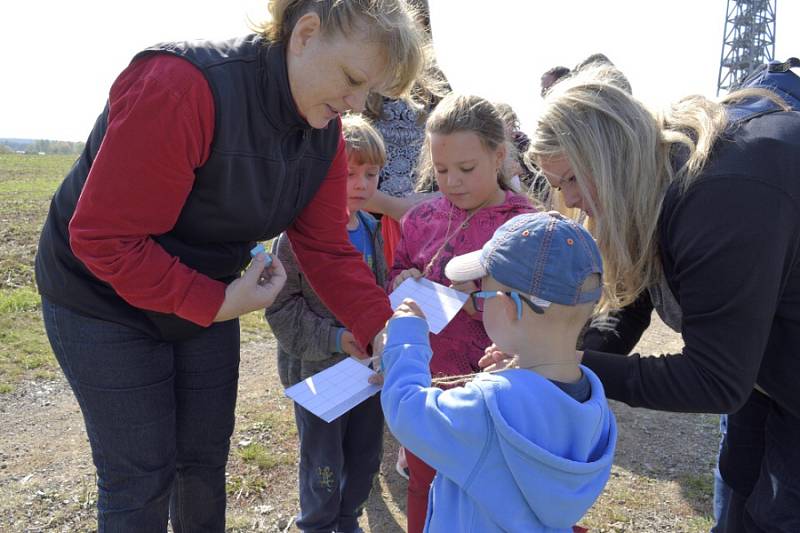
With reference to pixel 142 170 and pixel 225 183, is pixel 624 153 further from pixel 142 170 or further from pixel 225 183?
pixel 142 170

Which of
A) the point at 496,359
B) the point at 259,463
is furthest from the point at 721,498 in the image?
the point at 259,463

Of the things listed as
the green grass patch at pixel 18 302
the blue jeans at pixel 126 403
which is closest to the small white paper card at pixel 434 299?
the blue jeans at pixel 126 403

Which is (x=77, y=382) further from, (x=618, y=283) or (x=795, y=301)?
(x=795, y=301)

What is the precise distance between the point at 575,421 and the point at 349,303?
95 centimetres

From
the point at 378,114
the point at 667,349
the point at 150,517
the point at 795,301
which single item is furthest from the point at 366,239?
the point at 667,349

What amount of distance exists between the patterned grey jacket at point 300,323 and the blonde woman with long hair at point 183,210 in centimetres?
60

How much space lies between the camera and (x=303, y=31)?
1598mm

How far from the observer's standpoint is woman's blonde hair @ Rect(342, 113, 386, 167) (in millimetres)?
2793

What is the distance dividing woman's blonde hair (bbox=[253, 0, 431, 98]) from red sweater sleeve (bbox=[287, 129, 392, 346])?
1.39 ft

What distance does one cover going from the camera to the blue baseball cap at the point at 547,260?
1457mm

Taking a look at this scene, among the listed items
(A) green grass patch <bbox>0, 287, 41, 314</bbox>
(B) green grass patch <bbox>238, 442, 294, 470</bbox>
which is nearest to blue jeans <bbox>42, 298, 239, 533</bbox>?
(B) green grass patch <bbox>238, 442, 294, 470</bbox>

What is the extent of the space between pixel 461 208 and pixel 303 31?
1.15 meters

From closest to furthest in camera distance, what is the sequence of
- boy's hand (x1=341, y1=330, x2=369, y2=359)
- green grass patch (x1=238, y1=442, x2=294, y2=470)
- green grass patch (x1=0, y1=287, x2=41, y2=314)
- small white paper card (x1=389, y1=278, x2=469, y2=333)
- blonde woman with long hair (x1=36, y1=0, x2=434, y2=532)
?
blonde woman with long hair (x1=36, y1=0, x2=434, y2=532), small white paper card (x1=389, y1=278, x2=469, y2=333), boy's hand (x1=341, y1=330, x2=369, y2=359), green grass patch (x1=238, y1=442, x2=294, y2=470), green grass patch (x1=0, y1=287, x2=41, y2=314)

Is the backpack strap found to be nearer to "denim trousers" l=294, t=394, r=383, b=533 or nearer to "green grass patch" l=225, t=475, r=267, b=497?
"denim trousers" l=294, t=394, r=383, b=533
